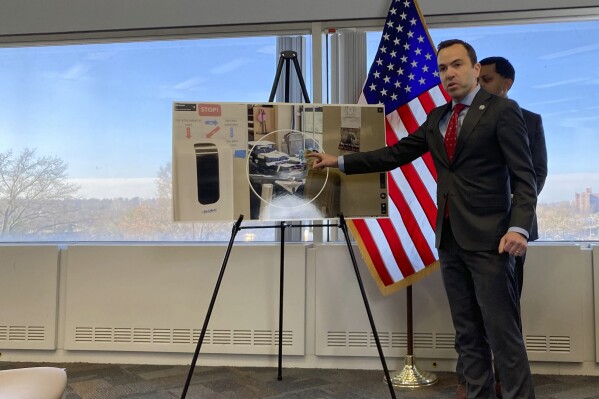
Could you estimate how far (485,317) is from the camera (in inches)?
82.6

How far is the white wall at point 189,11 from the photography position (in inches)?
139

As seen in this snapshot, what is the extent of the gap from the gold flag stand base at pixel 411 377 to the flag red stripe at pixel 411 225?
21.7 inches

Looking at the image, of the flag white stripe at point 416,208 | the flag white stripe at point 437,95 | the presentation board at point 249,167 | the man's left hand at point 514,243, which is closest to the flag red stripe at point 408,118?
the flag white stripe at point 437,95

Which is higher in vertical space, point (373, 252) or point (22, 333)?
point (373, 252)

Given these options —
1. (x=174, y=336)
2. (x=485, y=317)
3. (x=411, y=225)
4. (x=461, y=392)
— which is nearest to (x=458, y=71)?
(x=485, y=317)

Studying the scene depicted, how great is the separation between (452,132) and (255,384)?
1843 millimetres

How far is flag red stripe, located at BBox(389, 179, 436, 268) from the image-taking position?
124 inches

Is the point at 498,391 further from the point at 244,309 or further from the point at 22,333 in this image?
the point at 22,333

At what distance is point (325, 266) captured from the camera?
3.45 meters

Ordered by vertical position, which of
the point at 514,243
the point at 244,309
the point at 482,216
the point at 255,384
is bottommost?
the point at 255,384

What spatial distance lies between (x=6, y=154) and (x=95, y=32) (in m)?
1.15

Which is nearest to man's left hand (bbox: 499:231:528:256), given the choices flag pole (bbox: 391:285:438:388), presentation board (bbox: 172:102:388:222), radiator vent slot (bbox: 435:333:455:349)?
presentation board (bbox: 172:102:388:222)

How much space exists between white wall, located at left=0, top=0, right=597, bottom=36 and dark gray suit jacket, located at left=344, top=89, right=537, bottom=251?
5.48 ft

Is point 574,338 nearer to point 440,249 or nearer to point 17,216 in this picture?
point 440,249
